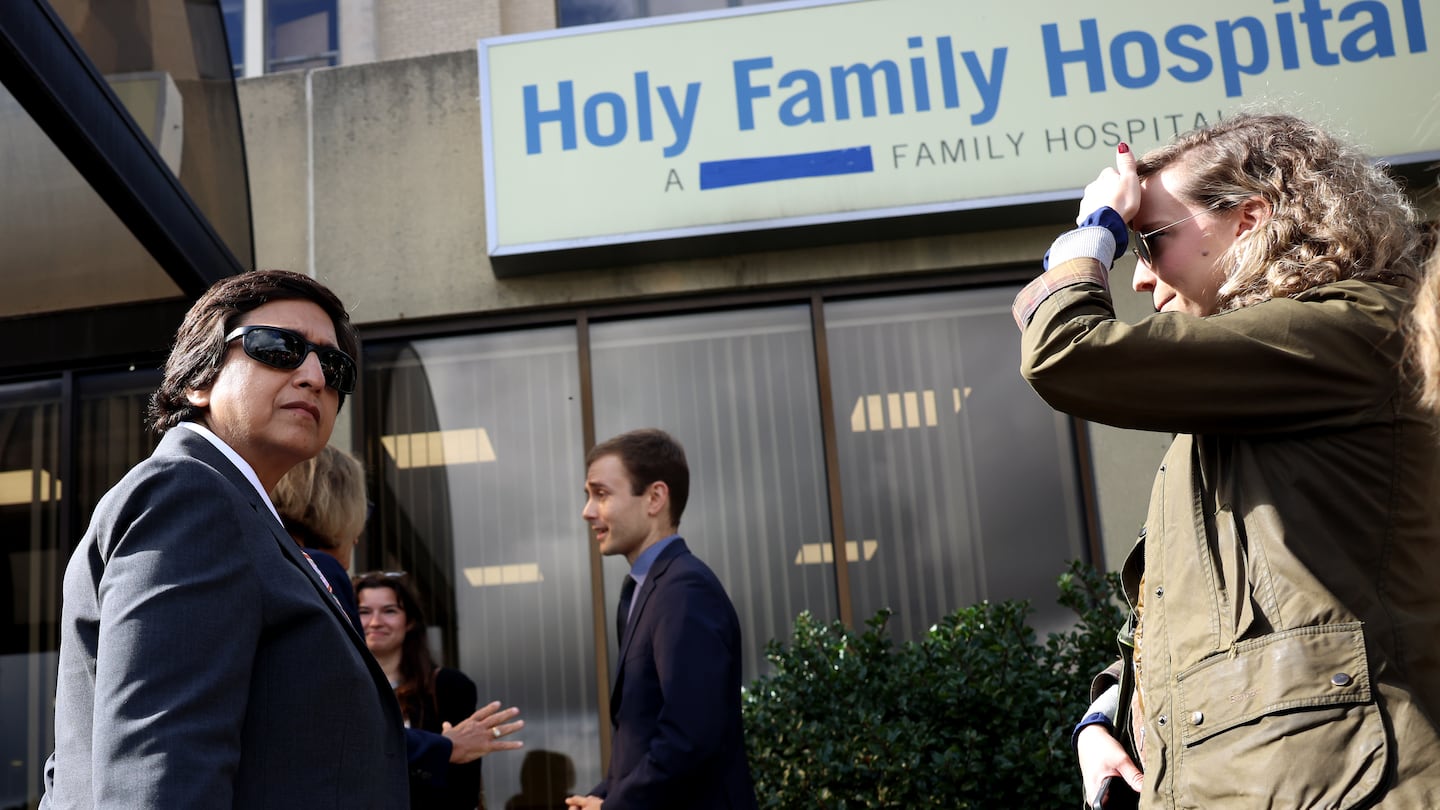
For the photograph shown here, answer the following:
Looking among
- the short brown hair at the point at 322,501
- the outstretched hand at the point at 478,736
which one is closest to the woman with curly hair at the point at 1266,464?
the outstretched hand at the point at 478,736

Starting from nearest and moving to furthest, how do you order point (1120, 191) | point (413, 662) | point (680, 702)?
point (1120, 191) → point (680, 702) → point (413, 662)

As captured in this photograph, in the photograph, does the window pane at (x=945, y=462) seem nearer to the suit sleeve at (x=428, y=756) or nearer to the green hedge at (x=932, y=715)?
the green hedge at (x=932, y=715)

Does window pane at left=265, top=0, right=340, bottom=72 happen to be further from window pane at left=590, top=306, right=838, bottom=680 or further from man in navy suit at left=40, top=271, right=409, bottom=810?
man in navy suit at left=40, top=271, right=409, bottom=810

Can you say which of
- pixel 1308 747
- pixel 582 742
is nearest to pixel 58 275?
pixel 582 742

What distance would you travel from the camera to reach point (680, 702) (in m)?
3.86

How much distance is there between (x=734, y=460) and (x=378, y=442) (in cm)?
209

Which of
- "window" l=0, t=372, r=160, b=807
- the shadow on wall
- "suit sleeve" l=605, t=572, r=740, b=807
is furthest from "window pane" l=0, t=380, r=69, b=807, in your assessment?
"suit sleeve" l=605, t=572, r=740, b=807

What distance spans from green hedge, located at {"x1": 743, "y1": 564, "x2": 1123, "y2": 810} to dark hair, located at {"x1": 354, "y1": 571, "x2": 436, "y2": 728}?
1.37m

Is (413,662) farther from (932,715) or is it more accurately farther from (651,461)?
(932,715)

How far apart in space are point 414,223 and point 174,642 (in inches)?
240

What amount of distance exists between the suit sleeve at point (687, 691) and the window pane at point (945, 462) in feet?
11.4

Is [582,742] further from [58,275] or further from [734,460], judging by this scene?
[58,275]

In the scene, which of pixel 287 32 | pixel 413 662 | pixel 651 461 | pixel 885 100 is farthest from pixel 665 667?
pixel 287 32

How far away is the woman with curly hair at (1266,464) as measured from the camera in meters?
1.99
